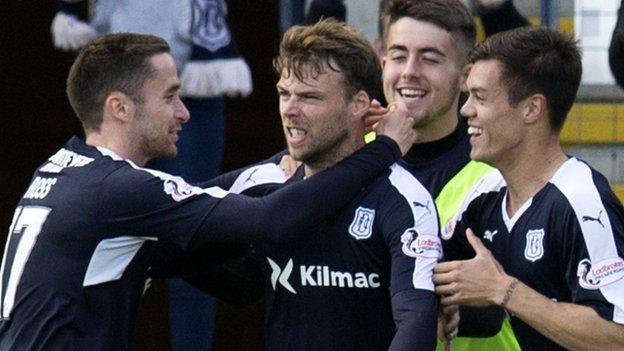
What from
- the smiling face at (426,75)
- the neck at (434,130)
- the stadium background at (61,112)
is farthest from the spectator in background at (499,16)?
the stadium background at (61,112)

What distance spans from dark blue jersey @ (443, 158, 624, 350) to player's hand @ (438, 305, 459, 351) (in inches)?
8.0

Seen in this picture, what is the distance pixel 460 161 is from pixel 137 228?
3.84ft

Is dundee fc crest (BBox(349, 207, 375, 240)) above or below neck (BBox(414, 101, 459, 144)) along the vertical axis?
below

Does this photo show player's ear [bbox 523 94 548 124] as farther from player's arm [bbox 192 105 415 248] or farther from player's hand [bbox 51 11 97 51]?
player's hand [bbox 51 11 97 51]

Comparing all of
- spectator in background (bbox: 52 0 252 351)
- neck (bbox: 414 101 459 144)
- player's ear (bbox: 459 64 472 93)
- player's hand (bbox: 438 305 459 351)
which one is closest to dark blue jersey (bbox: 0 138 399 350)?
player's hand (bbox: 438 305 459 351)

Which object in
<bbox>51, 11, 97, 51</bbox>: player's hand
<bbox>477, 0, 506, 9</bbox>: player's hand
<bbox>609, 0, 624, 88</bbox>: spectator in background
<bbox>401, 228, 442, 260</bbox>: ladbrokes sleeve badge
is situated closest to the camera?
<bbox>401, 228, 442, 260</bbox>: ladbrokes sleeve badge

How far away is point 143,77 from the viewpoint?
554 centimetres

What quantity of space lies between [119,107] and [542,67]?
1.33 meters

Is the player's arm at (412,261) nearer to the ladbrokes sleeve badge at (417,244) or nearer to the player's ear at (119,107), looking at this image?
the ladbrokes sleeve badge at (417,244)

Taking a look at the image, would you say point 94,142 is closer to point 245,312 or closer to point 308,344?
point 308,344

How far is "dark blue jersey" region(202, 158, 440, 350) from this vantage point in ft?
16.7

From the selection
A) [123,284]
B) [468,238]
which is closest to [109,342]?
[123,284]

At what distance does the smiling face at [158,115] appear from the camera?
5520mm

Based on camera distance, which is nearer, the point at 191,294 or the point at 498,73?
the point at 498,73
